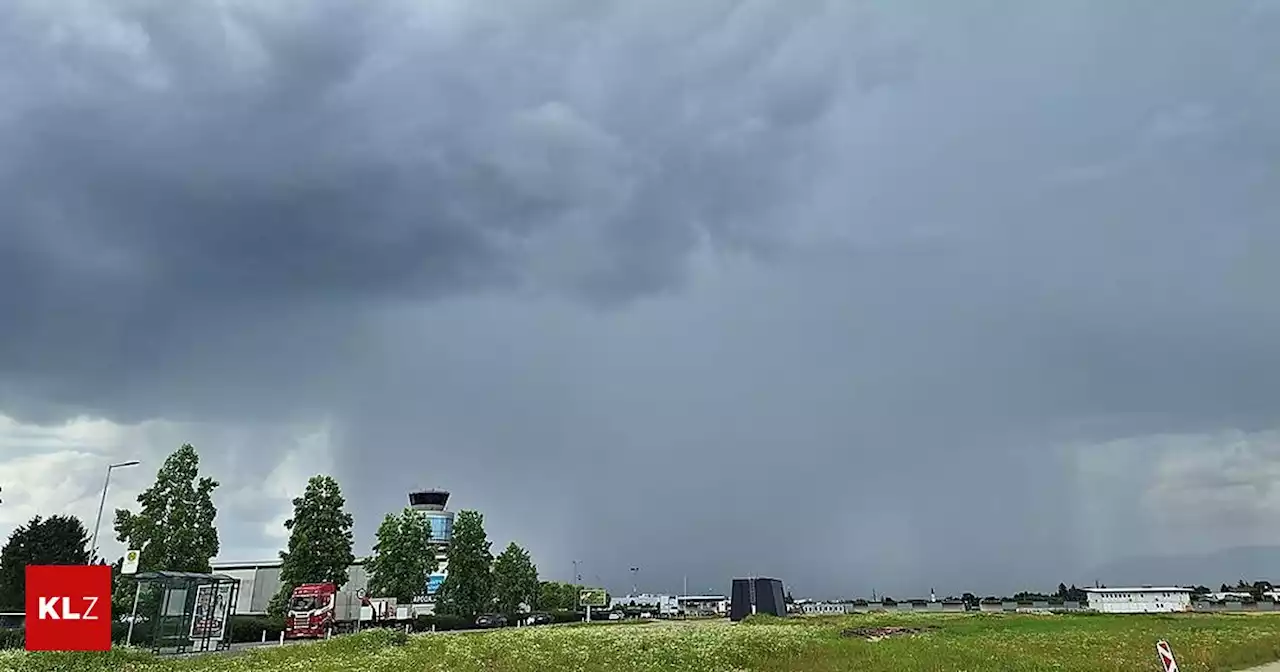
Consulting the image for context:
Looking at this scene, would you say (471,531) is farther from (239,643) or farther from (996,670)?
(996,670)

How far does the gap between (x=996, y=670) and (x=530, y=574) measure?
91.4m

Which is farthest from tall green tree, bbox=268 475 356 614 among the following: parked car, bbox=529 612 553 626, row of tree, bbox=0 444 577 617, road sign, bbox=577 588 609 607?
road sign, bbox=577 588 609 607

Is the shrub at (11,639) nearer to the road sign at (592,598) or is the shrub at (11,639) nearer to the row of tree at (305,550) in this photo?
the row of tree at (305,550)

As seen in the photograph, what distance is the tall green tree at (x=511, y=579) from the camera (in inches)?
3925

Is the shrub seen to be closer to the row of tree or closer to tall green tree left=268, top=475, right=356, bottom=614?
the row of tree

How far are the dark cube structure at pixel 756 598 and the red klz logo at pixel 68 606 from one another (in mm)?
79418

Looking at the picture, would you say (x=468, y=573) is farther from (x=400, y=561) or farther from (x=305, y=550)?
(x=305, y=550)

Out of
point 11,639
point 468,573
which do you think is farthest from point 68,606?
point 468,573

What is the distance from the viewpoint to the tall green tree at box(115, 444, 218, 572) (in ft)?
181

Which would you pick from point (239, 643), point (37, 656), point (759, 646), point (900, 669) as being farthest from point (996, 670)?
point (239, 643)

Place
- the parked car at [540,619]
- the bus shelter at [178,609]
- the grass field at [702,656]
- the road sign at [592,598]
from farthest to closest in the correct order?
the road sign at [592,598]
the parked car at [540,619]
the bus shelter at [178,609]
the grass field at [702,656]

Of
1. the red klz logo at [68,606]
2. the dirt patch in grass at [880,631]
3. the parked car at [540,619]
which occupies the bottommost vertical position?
the parked car at [540,619]

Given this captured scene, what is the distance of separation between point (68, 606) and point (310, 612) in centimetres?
5343

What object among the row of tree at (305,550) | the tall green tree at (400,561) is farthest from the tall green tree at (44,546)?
the tall green tree at (400,561)
